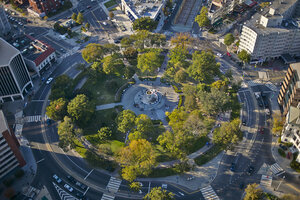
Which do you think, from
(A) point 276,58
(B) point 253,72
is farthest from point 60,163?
(A) point 276,58

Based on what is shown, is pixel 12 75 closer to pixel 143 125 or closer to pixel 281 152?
pixel 143 125

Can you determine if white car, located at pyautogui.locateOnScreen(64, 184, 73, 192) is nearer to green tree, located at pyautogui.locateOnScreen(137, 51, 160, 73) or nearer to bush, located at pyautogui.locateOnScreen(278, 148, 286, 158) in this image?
green tree, located at pyautogui.locateOnScreen(137, 51, 160, 73)


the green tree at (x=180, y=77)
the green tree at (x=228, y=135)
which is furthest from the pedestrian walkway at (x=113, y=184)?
the green tree at (x=180, y=77)

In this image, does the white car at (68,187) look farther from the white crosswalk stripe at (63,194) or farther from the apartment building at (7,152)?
the apartment building at (7,152)

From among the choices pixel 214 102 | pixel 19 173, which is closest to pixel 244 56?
pixel 214 102

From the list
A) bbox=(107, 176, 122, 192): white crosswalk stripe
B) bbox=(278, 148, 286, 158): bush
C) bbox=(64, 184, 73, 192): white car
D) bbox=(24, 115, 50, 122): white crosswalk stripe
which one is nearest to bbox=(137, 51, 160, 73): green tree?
bbox=(24, 115, 50, 122): white crosswalk stripe

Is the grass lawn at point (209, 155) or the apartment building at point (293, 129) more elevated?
the apartment building at point (293, 129)

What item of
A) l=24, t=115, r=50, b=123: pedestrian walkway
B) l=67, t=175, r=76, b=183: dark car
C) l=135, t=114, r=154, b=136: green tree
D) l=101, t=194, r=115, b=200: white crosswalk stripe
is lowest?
l=101, t=194, r=115, b=200: white crosswalk stripe
